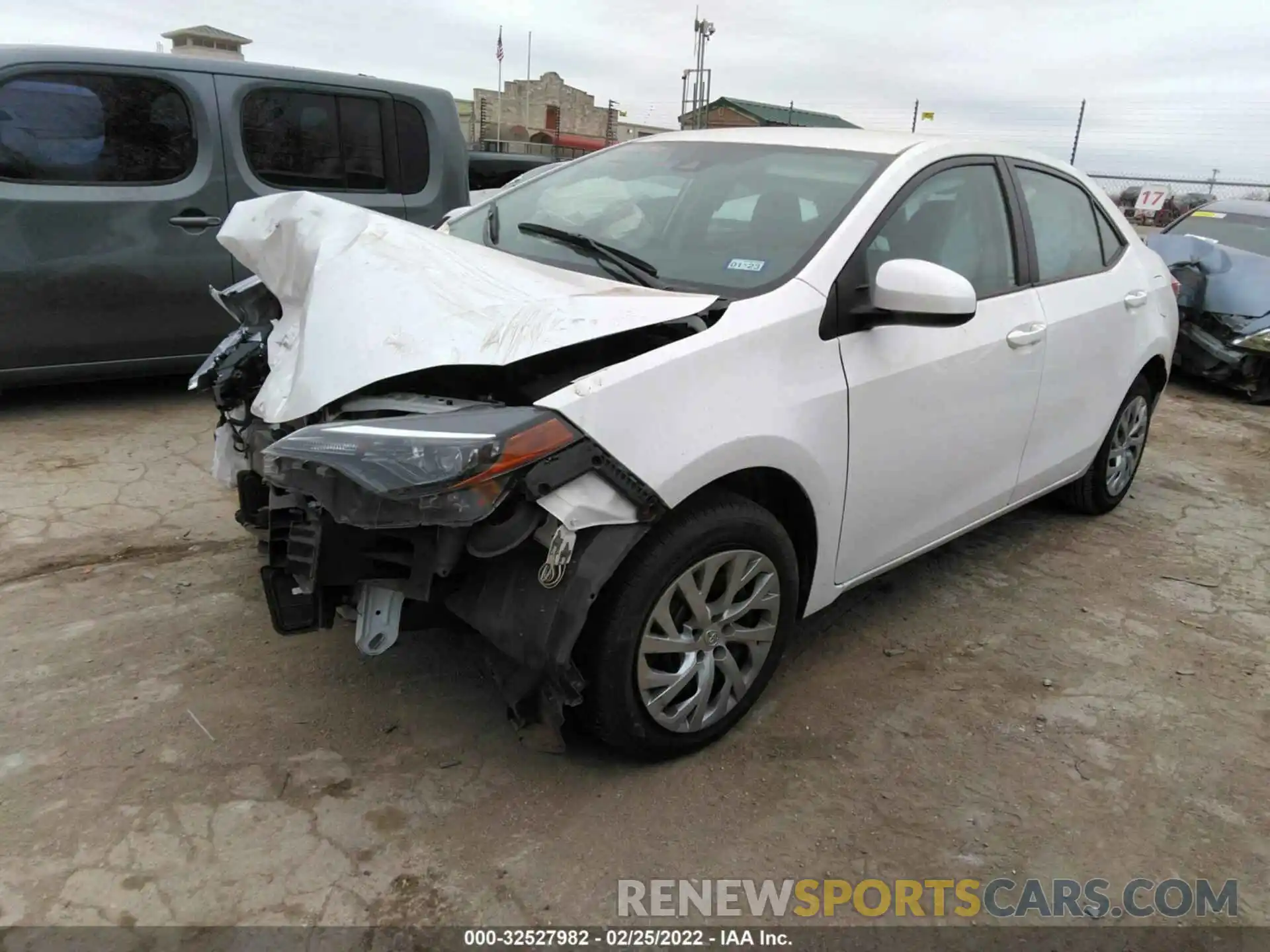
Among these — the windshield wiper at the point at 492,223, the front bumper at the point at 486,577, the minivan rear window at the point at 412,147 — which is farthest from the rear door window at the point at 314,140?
the front bumper at the point at 486,577

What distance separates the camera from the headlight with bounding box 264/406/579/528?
6.40ft

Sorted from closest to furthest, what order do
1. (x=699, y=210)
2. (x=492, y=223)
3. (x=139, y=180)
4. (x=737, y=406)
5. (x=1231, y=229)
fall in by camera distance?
(x=737, y=406)
(x=699, y=210)
(x=492, y=223)
(x=139, y=180)
(x=1231, y=229)

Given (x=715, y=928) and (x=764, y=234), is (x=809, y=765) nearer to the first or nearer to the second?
(x=715, y=928)

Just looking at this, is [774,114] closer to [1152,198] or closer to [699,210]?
[1152,198]

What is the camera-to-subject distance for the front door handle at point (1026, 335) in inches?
128

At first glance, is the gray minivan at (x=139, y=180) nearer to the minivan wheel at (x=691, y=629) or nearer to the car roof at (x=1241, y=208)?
the minivan wheel at (x=691, y=629)

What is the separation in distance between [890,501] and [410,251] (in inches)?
65.8

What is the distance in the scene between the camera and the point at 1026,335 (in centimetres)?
330

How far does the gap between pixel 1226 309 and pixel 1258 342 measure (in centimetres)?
38

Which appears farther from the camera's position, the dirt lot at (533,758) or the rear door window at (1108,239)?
the rear door window at (1108,239)

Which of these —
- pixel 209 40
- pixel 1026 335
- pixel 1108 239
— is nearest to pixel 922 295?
pixel 1026 335

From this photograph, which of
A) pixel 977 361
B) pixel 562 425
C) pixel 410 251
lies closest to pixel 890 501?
pixel 977 361

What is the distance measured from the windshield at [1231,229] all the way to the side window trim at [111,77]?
7787mm

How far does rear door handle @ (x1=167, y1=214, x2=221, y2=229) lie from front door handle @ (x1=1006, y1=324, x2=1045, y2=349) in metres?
4.21
